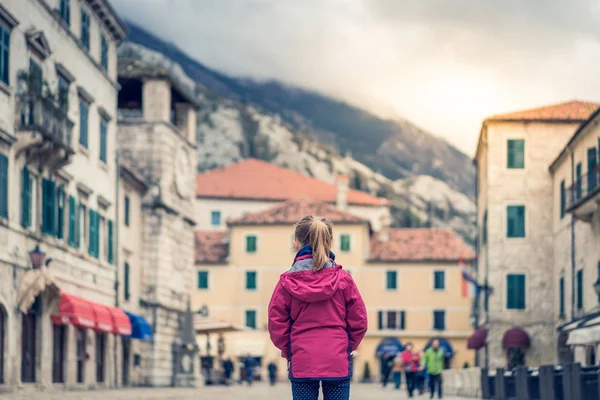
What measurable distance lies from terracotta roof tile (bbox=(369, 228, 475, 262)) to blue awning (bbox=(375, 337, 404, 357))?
19.0 feet

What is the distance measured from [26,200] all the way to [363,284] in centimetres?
5603

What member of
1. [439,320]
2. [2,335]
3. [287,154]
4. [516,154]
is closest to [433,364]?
[2,335]

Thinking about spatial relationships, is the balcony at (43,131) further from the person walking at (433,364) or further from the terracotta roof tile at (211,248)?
the terracotta roof tile at (211,248)

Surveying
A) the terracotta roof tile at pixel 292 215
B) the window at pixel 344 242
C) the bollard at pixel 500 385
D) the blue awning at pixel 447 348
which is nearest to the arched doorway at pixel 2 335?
the bollard at pixel 500 385

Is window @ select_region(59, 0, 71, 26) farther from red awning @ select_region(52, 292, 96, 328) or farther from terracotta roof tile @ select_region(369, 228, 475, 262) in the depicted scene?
terracotta roof tile @ select_region(369, 228, 475, 262)

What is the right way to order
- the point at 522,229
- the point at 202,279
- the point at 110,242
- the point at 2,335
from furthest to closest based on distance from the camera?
1. the point at 202,279
2. the point at 522,229
3. the point at 110,242
4. the point at 2,335

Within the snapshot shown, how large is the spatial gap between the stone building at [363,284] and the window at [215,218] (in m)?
18.9

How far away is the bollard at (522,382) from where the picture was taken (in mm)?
23078

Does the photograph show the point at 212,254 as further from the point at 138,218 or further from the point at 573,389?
the point at 573,389

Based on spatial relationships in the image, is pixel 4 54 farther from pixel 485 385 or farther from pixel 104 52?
pixel 485 385

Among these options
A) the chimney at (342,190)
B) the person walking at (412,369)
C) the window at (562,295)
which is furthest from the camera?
the chimney at (342,190)

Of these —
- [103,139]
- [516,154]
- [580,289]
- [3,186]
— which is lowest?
[580,289]

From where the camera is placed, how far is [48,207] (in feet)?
112

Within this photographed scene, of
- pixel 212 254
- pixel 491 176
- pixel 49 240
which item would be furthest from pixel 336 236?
pixel 49 240
